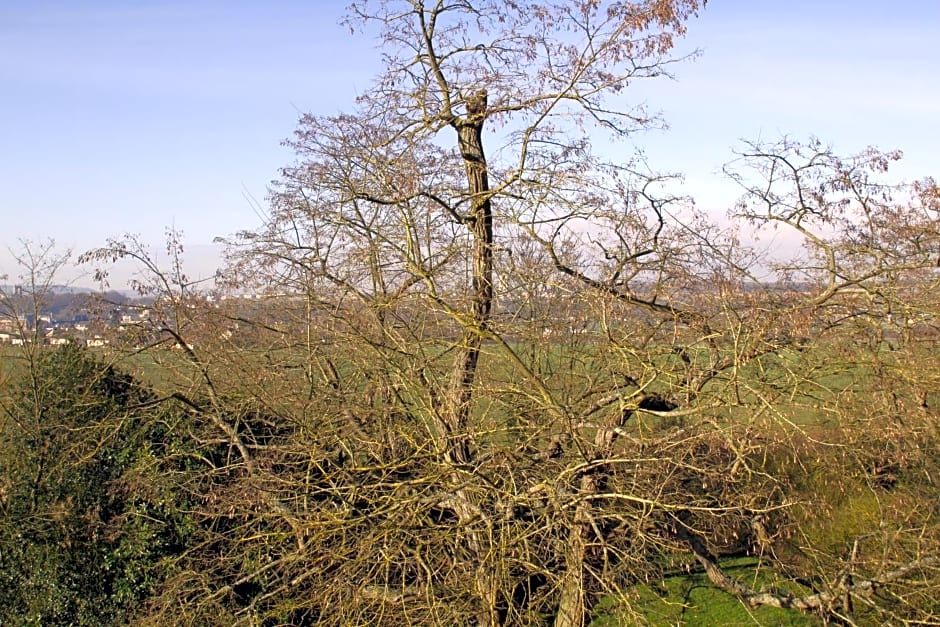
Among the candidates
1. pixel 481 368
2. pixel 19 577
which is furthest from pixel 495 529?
pixel 19 577

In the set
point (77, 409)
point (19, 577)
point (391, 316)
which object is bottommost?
point (19, 577)

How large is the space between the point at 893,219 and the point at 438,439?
645 cm

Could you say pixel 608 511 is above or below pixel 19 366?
below

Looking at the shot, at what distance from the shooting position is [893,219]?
9242 mm

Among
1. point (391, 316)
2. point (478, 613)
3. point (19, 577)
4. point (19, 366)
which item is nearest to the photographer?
point (478, 613)

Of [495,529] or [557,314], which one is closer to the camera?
[495,529]

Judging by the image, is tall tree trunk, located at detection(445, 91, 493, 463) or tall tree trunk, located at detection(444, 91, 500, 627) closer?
tall tree trunk, located at detection(444, 91, 500, 627)

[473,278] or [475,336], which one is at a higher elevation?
[473,278]

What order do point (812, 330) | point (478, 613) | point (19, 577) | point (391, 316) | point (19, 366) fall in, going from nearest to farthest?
point (478, 613) < point (812, 330) < point (391, 316) < point (19, 577) < point (19, 366)

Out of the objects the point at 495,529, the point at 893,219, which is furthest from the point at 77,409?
the point at 893,219

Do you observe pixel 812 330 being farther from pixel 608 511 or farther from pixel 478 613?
pixel 478 613

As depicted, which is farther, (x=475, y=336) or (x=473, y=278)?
(x=473, y=278)

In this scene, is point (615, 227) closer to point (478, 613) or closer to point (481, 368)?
point (481, 368)

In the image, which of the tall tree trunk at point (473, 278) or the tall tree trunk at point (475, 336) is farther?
the tall tree trunk at point (473, 278)
